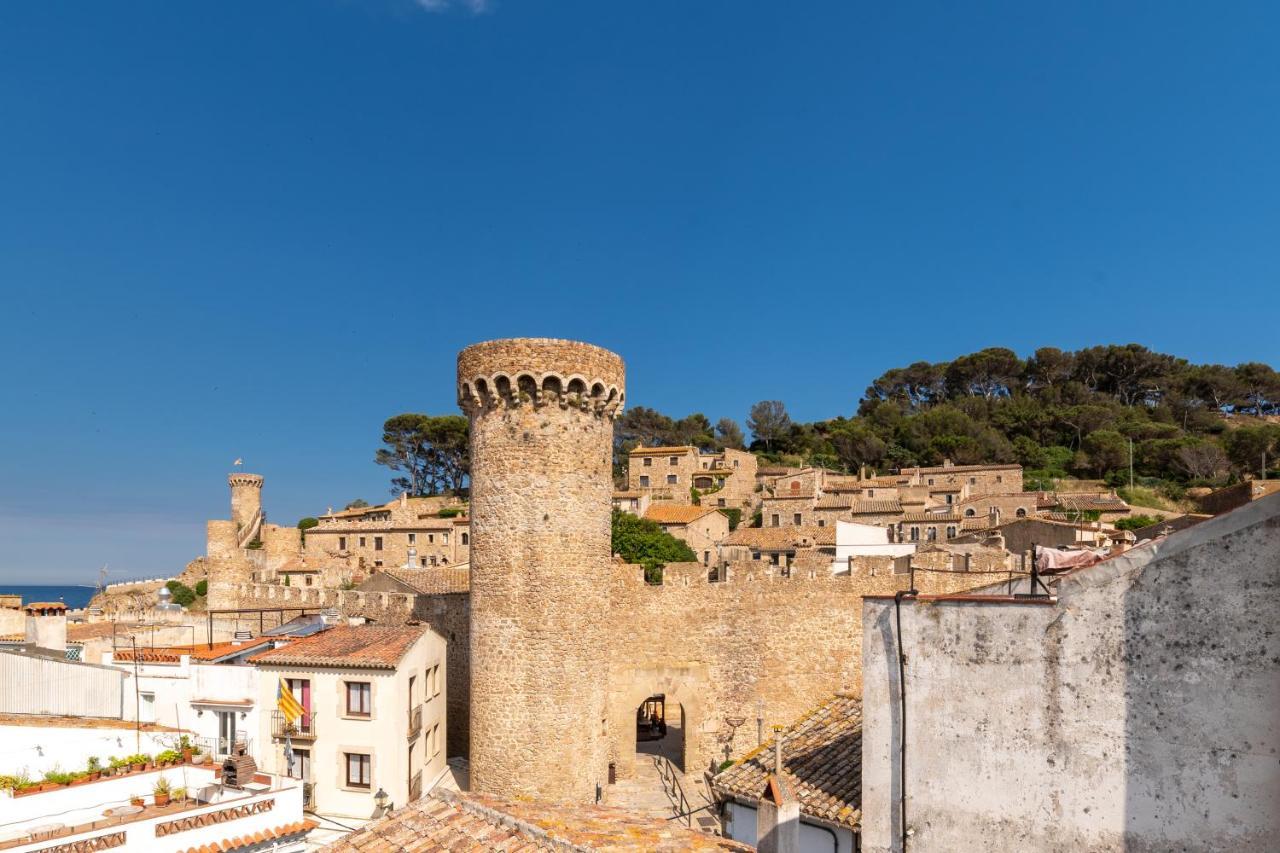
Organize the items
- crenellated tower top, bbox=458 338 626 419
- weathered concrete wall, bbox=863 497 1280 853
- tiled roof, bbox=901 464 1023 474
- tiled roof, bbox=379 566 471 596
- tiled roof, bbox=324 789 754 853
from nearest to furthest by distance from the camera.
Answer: weathered concrete wall, bbox=863 497 1280 853, tiled roof, bbox=324 789 754 853, crenellated tower top, bbox=458 338 626 419, tiled roof, bbox=379 566 471 596, tiled roof, bbox=901 464 1023 474

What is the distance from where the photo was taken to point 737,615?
79.5ft

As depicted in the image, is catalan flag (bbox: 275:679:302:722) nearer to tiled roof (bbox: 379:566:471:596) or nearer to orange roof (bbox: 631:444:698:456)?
tiled roof (bbox: 379:566:471:596)

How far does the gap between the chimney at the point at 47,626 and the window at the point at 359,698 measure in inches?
365

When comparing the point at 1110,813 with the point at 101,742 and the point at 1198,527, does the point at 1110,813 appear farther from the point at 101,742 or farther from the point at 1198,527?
the point at 101,742

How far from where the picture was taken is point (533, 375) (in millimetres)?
18703

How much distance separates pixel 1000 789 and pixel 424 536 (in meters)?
51.3

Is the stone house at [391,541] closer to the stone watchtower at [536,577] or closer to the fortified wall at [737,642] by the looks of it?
the fortified wall at [737,642]

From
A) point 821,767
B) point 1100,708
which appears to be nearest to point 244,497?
point 821,767

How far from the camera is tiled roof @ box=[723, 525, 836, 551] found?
46.2 metres

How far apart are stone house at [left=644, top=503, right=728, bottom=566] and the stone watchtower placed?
3243 centimetres

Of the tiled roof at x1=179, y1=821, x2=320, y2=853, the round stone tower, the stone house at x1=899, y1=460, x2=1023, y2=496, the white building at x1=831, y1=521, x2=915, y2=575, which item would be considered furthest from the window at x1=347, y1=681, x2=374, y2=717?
the stone house at x1=899, y1=460, x2=1023, y2=496

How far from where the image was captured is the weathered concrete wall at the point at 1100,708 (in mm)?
7184

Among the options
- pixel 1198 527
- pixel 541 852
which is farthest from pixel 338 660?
pixel 1198 527

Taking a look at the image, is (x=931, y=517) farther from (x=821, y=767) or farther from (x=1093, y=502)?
(x=821, y=767)
